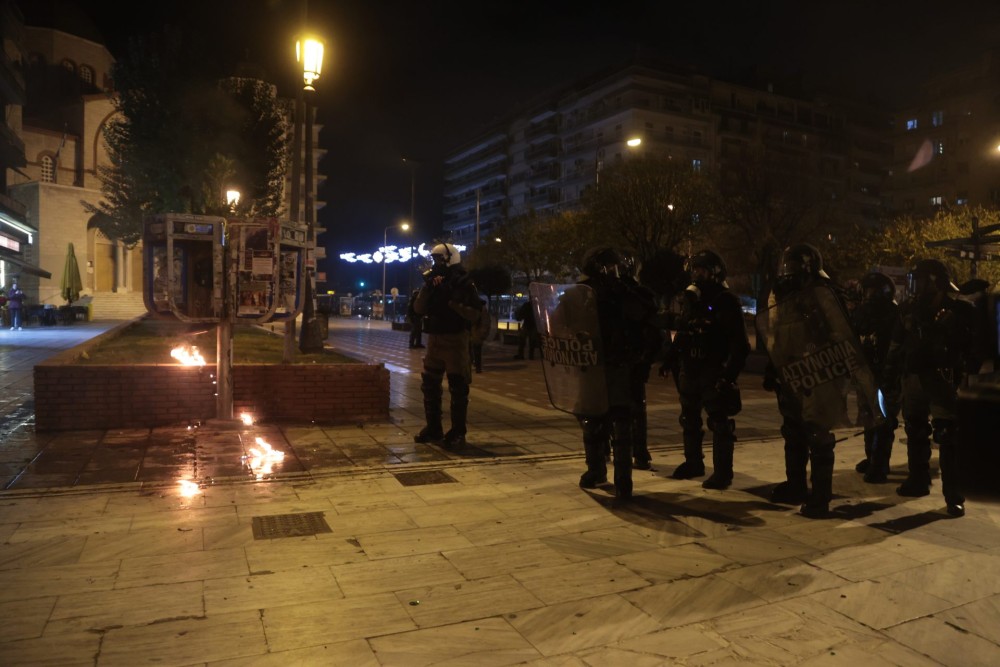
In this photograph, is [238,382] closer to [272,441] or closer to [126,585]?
[272,441]

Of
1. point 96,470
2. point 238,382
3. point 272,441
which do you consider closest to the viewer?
point 96,470

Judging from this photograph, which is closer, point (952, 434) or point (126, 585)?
point (126, 585)

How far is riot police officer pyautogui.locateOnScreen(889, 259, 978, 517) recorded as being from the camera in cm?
533

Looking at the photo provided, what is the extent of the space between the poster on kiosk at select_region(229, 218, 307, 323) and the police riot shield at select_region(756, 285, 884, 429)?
5492 mm

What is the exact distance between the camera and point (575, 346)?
5.48 m

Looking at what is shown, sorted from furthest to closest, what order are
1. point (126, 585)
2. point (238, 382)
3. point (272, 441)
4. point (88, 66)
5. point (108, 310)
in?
1. point (88, 66)
2. point (108, 310)
3. point (238, 382)
4. point (272, 441)
5. point (126, 585)

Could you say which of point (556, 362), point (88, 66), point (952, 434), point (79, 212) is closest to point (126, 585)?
point (556, 362)

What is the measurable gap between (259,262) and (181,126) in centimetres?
1700

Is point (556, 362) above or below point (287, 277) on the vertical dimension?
below

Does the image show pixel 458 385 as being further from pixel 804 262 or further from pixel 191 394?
pixel 804 262

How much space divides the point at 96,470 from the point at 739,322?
549 cm

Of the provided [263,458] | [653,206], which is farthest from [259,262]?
[653,206]

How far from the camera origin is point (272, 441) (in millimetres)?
7559

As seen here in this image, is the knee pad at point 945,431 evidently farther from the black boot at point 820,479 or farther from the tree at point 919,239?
the tree at point 919,239
